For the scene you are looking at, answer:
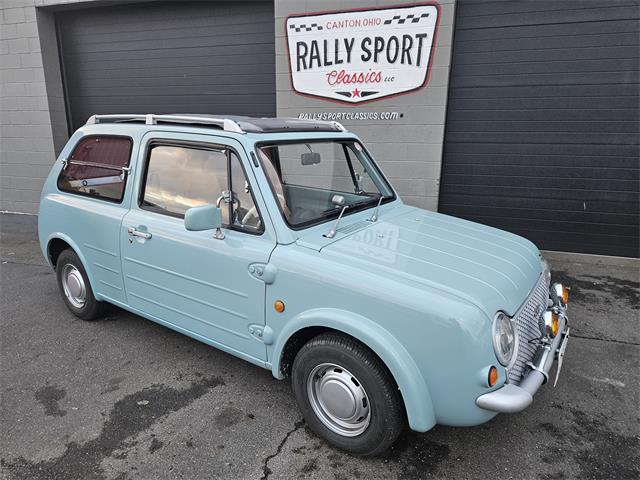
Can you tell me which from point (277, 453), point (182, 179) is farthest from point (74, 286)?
point (277, 453)

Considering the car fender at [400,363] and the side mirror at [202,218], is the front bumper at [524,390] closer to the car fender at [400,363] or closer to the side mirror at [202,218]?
the car fender at [400,363]

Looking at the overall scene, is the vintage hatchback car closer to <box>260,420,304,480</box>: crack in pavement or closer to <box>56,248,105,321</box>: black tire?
<box>56,248,105,321</box>: black tire

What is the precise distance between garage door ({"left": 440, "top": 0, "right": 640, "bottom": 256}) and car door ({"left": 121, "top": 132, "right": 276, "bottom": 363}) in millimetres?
4361

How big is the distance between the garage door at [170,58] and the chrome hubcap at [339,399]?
18.0 feet

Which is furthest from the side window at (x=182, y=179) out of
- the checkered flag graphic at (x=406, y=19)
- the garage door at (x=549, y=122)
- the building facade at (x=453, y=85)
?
the garage door at (x=549, y=122)

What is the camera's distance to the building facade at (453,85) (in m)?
5.80

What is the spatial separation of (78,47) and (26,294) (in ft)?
17.1

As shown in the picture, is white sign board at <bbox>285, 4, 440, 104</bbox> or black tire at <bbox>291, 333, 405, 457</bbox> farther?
white sign board at <bbox>285, 4, 440, 104</bbox>

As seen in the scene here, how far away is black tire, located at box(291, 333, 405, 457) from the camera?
236cm

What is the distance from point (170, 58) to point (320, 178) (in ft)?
17.8

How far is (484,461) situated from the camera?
2.57 meters

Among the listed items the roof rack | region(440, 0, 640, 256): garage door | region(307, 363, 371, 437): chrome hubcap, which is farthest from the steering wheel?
region(440, 0, 640, 256): garage door

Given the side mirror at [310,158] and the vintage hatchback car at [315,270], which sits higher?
the side mirror at [310,158]

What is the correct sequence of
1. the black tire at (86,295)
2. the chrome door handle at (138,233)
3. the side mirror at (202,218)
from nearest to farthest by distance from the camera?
the side mirror at (202,218)
the chrome door handle at (138,233)
the black tire at (86,295)
